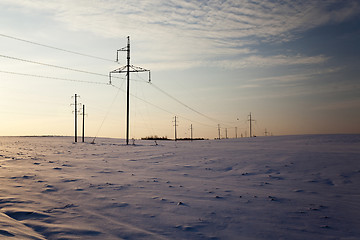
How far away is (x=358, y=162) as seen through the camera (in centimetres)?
1365

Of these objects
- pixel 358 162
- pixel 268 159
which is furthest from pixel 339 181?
pixel 268 159

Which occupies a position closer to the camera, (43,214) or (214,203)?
(43,214)

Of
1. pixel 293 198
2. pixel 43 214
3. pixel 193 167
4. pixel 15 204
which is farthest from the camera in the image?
pixel 193 167

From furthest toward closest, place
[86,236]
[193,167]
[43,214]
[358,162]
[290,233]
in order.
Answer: [193,167] → [358,162] → [43,214] → [290,233] → [86,236]

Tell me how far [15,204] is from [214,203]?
565 centimetres

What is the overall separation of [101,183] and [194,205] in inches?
172

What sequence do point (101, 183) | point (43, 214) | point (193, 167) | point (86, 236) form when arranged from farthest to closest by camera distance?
1. point (193, 167)
2. point (101, 183)
3. point (43, 214)
4. point (86, 236)

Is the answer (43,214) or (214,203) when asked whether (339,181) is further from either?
(43,214)

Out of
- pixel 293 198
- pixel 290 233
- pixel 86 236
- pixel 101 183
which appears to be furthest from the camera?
pixel 101 183

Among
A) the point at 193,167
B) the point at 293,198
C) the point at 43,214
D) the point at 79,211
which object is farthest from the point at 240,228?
the point at 193,167

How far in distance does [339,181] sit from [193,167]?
6.86m

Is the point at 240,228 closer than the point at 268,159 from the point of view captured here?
Yes

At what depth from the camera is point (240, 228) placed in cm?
646

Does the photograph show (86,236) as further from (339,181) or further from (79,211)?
(339,181)
